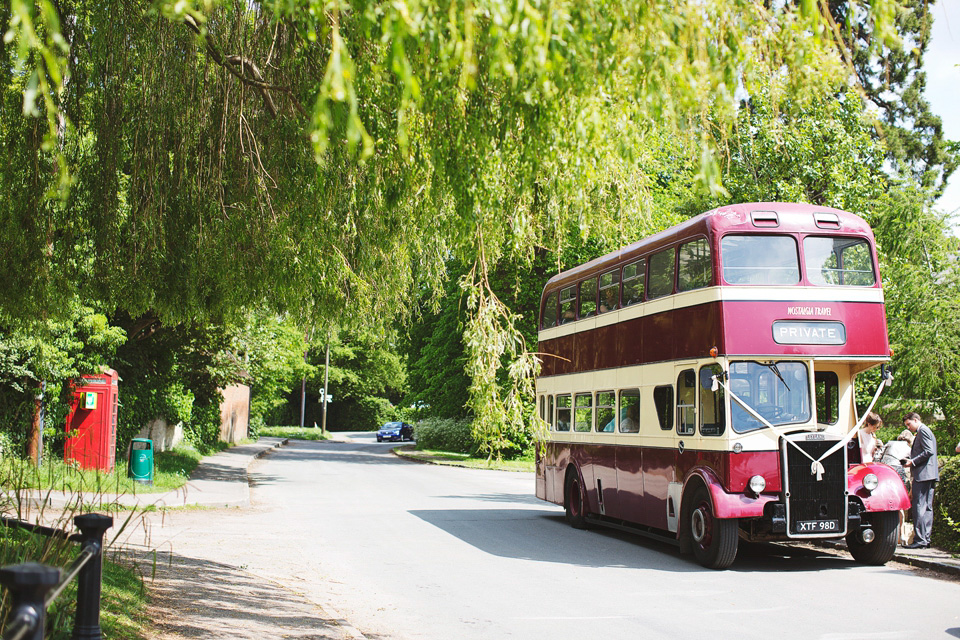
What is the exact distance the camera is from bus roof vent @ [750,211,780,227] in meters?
11.8

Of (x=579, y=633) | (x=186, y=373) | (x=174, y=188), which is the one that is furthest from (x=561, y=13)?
(x=186, y=373)

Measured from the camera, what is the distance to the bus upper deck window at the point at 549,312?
57.3ft

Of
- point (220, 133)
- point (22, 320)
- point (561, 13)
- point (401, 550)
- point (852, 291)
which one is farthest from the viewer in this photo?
point (401, 550)

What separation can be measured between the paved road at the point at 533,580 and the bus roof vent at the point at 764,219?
14.2ft

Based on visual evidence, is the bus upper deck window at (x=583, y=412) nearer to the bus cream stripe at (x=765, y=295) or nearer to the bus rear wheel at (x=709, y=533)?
the bus cream stripe at (x=765, y=295)

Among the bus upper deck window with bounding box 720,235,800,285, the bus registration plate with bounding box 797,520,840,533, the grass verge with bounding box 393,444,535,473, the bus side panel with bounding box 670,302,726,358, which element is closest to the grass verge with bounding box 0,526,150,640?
the bus side panel with bounding box 670,302,726,358

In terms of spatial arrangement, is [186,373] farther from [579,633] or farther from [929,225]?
[579,633]

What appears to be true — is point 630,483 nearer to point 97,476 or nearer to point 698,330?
point 698,330

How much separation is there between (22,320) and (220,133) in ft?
11.0

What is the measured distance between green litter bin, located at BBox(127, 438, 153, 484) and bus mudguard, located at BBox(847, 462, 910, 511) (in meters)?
14.8

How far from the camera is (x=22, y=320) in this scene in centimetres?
1055

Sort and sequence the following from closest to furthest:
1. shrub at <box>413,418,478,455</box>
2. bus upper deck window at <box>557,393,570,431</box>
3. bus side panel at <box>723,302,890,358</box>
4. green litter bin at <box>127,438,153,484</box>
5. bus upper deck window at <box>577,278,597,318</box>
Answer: bus side panel at <box>723,302,890,358</box> → bus upper deck window at <box>577,278,597,318</box> → bus upper deck window at <box>557,393,570,431</box> → green litter bin at <box>127,438,153,484</box> → shrub at <box>413,418,478,455</box>

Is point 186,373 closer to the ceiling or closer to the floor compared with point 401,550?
closer to the ceiling

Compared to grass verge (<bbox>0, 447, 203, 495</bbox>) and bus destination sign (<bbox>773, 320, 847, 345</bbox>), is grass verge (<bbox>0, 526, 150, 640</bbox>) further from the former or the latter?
bus destination sign (<bbox>773, 320, 847, 345</bbox>)
